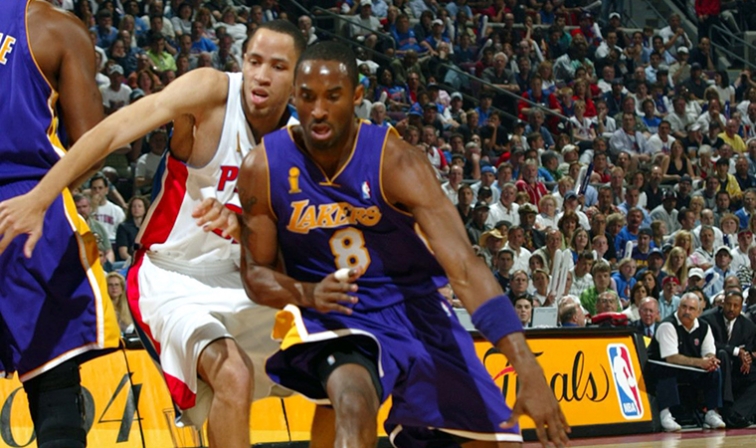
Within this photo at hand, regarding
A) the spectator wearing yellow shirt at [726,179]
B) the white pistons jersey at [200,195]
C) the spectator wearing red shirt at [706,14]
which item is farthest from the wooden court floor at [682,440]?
the spectator wearing red shirt at [706,14]

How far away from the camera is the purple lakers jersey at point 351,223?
165 inches

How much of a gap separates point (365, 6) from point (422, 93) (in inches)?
83.9

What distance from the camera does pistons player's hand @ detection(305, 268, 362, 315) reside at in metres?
4.09

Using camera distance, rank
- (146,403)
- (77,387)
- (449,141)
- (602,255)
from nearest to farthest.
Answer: (77,387) → (146,403) → (602,255) → (449,141)

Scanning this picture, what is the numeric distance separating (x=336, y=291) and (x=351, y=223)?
0.83ft

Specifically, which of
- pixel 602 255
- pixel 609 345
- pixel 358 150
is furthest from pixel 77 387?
pixel 602 255

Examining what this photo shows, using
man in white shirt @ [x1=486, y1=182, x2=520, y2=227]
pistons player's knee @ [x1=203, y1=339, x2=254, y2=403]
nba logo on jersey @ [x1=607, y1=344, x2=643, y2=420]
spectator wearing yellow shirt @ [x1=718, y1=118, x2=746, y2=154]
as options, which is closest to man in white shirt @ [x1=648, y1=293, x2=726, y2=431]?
nba logo on jersey @ [x1=607, y1=344, x2=643, y2=420]

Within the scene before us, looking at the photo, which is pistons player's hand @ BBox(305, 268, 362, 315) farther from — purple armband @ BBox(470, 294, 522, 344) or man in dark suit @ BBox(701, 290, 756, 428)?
man in dark suit @ BBox(701, 290, 756, 428)

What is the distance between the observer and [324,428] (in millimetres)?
4645

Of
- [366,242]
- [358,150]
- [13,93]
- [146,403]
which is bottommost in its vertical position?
[146,403]

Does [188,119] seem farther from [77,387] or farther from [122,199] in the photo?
[122,199]

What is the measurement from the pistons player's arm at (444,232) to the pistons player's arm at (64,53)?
1.04 metres

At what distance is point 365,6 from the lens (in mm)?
17484

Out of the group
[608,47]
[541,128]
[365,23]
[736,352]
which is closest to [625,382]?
[736,352]
